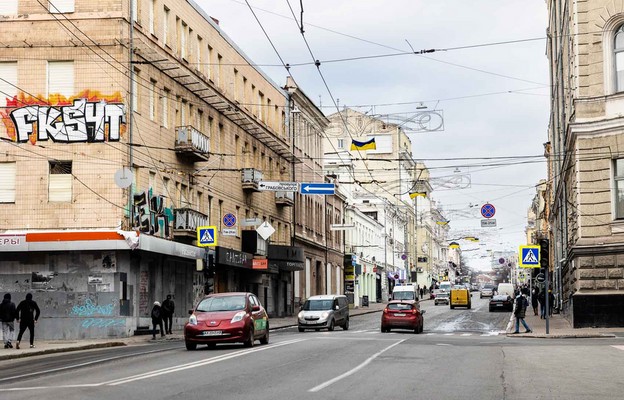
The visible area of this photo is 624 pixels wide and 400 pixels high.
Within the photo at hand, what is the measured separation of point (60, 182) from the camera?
36.7 m

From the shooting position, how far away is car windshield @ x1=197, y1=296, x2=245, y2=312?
25.0 metres

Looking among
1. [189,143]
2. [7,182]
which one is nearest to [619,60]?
[189,143]

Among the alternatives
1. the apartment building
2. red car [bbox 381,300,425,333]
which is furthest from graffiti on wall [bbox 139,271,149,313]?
red car [bbox 381,300,425,333]

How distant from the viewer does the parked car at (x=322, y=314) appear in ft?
132

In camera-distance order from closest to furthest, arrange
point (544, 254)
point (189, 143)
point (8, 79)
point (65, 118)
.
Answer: point (544, 254) < point (65, 118) < point (8, 79) < point (189, 143)

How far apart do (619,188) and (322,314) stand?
13.3 meters

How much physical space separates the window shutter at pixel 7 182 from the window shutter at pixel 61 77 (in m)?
3.28

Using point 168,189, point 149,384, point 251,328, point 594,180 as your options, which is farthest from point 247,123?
point 149,384

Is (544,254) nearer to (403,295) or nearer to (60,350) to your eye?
(60,350)

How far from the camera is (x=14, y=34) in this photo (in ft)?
121

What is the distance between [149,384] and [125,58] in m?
24.0

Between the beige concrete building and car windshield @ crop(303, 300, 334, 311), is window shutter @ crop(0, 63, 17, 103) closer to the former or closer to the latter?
car windshield @ crop(303, 300, 334, 311)

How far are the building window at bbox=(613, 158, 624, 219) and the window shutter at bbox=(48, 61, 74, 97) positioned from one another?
831 inches

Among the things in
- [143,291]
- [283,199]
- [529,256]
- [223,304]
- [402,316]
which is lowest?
[402,316]
